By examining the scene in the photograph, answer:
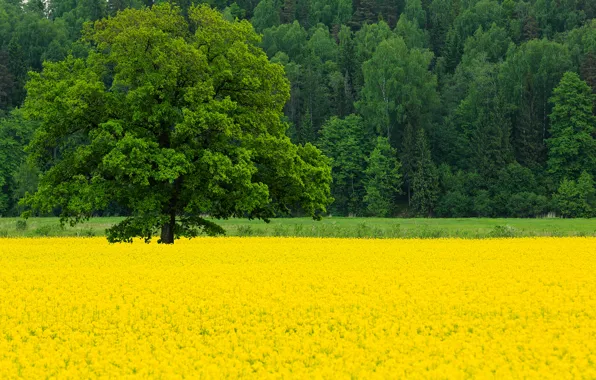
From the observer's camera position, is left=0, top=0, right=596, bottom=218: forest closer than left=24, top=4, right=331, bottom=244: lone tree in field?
No

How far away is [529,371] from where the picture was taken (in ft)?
36.3

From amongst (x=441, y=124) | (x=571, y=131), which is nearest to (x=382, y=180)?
(x=441, y=124)

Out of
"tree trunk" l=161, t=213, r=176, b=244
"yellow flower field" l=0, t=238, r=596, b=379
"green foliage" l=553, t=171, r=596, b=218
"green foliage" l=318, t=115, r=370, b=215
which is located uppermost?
"green foliage" l=318, t=115, r=370, b=215

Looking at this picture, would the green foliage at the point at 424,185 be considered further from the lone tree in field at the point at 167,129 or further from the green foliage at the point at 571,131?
the lone tree in field at the point at 167,129

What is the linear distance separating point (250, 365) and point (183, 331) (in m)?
2.86

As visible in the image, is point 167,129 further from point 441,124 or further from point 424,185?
point 441,124

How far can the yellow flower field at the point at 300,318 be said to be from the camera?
38.2ft

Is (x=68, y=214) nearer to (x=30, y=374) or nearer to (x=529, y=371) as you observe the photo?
(x=30, y=374)

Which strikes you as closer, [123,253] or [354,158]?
[123,253]

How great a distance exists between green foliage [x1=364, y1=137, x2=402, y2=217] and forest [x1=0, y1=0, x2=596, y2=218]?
0.19 meters

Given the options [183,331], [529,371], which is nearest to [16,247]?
[183,331]

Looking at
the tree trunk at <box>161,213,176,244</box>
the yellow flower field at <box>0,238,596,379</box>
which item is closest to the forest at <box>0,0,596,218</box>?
the tree trunk at <box>161,213,176,244</box>

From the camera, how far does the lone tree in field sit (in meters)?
33.1

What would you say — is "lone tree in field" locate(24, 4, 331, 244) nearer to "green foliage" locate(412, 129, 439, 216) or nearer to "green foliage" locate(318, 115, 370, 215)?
"green foliage" locate(412, 129, 439, 216)
